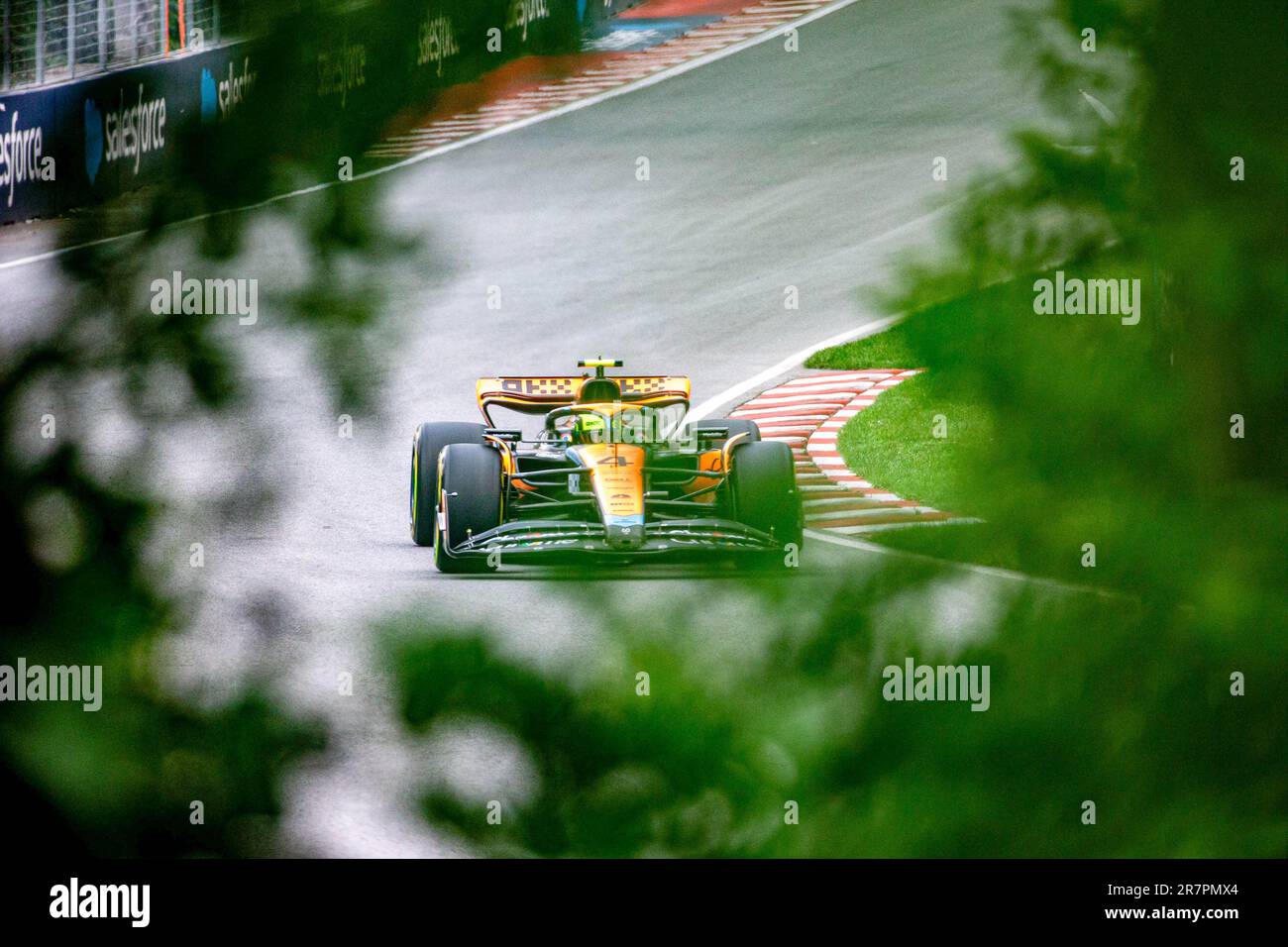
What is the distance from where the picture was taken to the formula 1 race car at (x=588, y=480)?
29.2ft

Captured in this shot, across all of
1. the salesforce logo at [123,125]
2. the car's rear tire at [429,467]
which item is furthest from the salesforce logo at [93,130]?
the car's rear tire at [429,467]

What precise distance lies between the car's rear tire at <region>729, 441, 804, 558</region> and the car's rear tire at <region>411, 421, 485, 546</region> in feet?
5.17

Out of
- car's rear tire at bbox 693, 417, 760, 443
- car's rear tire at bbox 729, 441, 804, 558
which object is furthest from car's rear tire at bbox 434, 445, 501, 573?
car's rear tire at bbox 729, 441, 804, 558

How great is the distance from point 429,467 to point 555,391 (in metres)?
0.96

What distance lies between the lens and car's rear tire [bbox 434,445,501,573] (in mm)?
9219

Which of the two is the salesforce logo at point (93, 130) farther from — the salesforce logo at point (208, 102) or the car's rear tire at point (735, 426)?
the car's rear tire at point (735, 426)

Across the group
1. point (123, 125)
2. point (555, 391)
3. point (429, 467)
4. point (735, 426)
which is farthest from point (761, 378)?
point (123, 125)

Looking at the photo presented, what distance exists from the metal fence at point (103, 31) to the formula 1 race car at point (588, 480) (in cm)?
713

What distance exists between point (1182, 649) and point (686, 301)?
1623cm

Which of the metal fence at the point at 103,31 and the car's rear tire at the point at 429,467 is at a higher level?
the metal fence at the point at 103,31

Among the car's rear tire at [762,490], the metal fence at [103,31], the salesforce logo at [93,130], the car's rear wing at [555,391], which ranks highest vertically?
the car's rear wing at [555,391]

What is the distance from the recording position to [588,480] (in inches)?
376

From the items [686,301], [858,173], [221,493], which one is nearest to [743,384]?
[686,301]

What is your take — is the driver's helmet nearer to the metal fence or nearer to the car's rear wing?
the car's rear wing
